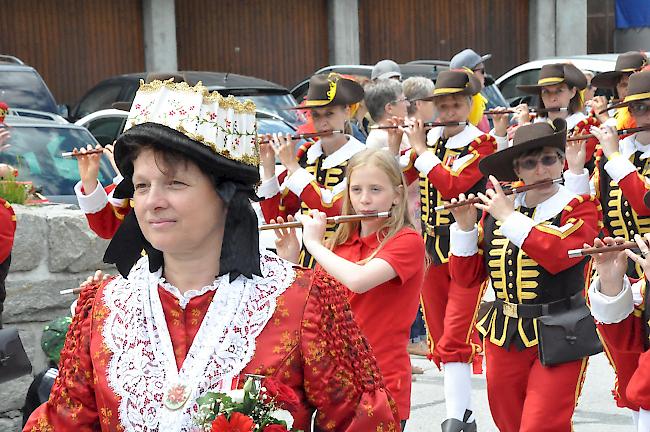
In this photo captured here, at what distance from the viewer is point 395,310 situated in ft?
15.9

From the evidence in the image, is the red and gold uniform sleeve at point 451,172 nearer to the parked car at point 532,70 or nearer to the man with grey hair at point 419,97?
the man with grey hair at point 419,97

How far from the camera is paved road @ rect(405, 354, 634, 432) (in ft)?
21.2

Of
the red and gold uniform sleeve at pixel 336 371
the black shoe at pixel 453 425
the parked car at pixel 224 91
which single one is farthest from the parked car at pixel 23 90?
the red and gold uniform sleeve at pixel 336 371

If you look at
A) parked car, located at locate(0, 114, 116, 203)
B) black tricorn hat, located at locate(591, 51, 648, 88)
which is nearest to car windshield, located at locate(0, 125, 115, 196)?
parked car, located at locate(0, 114, 116, 203)

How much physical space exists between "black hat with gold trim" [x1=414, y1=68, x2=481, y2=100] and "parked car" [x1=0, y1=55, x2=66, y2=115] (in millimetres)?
5705

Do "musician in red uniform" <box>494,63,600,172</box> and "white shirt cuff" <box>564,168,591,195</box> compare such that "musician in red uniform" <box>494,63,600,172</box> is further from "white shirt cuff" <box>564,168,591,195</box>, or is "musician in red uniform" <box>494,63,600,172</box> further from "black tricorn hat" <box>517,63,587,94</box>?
"white shirt cuff" <box>564,168,591,195</box>

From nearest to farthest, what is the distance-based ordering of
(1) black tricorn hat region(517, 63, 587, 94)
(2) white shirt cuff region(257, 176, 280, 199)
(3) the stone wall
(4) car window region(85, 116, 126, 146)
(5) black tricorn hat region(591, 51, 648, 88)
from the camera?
1. (3) the stone wall
2. (2) white shirt cuff region(257, 176, 280, 199)
3. (1) black tricorn hat region(517, 63, 587, 94)
4. (5) black tricorn hat region(591, 51, 648, 88)
5. (4) car window region(85, 116, 126, 146)

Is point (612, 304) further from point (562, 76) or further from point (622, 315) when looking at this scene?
point (562, 76)

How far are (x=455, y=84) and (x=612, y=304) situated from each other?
2.69 meters

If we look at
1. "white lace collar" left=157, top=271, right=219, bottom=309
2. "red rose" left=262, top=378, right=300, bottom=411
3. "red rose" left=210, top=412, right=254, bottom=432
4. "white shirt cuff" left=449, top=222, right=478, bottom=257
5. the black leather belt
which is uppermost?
"white lace collar" left=157, top=271, right=219, bottom=309

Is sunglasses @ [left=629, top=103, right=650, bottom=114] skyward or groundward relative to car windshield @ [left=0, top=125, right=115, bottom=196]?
skyward

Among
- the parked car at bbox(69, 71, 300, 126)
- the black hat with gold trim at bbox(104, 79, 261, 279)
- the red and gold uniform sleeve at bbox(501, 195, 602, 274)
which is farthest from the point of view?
the parked car at bbox(69, 71, 300, 126)

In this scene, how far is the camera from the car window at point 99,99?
1393cm

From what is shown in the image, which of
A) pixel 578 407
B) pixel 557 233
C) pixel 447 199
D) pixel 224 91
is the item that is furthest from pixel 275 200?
pixel 224 91
